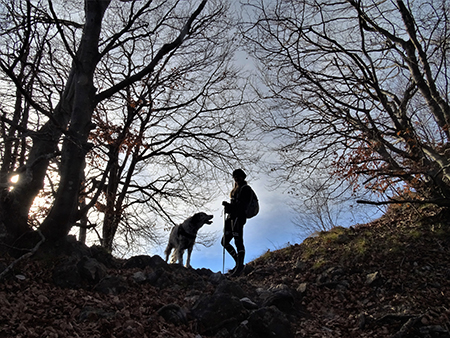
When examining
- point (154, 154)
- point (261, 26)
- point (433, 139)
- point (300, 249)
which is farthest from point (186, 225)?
point (433, 139)

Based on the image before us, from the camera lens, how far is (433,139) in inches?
356

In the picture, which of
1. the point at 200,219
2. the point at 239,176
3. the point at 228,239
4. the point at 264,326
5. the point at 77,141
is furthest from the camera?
the point at 200,219

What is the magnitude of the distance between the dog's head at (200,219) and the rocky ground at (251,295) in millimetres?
2289

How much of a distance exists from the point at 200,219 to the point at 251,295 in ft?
12.9

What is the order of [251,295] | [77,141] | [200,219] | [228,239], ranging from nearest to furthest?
1. [77,141]
2. [251,295]
3. [228,239]
4. [200,219]

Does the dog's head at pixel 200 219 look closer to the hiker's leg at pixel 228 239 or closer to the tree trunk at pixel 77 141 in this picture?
the hiker's leg at pixel 228 239

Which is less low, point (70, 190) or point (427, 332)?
point (70, 190)

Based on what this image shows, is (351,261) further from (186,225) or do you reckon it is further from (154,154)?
(154,154)

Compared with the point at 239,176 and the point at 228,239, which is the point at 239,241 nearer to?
the point at 228,239

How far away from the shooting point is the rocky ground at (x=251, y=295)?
10.5ft

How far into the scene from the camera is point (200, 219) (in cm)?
893

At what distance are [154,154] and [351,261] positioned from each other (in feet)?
28.2

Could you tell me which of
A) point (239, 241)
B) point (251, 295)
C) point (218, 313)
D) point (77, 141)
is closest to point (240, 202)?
point (239, 241)

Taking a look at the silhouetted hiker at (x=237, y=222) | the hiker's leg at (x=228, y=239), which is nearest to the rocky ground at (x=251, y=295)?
the silhouetted hiker at (x=237, y=222)
